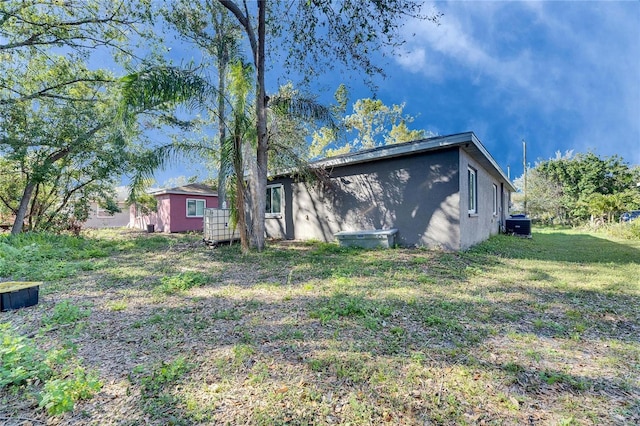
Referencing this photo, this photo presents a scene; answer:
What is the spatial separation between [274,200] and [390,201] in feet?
16.0

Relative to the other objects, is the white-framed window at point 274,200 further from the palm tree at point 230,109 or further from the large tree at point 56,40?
the large tree at point 56,40

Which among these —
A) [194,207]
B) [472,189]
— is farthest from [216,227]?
[194,207]

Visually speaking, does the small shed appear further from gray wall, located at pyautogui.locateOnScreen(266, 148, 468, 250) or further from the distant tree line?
the distant tree line

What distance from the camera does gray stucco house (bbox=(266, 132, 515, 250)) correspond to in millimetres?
7203

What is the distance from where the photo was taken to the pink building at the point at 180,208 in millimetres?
16281

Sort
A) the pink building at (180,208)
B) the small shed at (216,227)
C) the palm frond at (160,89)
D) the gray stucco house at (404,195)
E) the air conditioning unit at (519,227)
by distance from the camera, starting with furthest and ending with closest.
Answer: the pink building at (180,208) < the air conditioning unit at (519,227) < the small shed at (216,227) < the gray stucco house at (404,195) < the palm frond at (160,89)

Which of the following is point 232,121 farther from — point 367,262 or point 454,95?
point 454,95

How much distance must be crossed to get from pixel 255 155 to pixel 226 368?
Answer: 6.17 m

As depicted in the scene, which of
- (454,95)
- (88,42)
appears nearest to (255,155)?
(88,42)

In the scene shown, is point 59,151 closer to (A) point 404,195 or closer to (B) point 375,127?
(A) point 404,195

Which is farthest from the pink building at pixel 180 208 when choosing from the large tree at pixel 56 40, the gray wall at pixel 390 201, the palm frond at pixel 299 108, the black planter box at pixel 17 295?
the black planter box at pixel 17 295

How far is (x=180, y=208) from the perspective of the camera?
16625mm

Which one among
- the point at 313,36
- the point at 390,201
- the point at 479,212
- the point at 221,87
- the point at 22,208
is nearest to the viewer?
the point at 313,36

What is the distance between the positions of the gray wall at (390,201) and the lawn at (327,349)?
2274 mm
